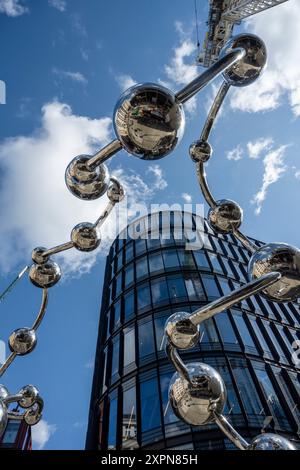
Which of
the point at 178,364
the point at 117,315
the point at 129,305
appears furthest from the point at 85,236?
the point at 117,315

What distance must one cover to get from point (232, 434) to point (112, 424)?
15.0m

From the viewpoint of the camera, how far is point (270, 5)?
73.3 ft

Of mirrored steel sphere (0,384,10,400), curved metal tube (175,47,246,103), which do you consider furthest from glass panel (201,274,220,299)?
curved metal tube (175,47,246,103)

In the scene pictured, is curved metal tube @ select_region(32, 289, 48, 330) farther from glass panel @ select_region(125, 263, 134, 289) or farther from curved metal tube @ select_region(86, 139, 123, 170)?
glass panel @ select_region(125, 263, 134, 289)

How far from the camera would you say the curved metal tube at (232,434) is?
1602 mm

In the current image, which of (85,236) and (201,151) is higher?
(201,151)

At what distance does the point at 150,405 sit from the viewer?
546 inches

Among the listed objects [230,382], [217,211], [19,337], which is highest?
[230,382]

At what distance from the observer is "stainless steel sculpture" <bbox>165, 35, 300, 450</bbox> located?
1618 millimetres

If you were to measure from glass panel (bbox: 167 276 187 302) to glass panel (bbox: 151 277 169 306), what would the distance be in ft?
0.87

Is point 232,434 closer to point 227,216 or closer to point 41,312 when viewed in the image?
point 227,216
